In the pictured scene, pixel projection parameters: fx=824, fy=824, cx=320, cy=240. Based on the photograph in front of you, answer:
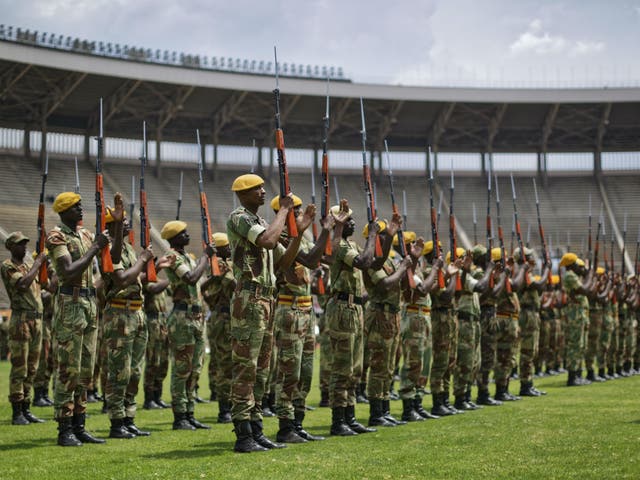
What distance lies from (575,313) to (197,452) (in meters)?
10.4

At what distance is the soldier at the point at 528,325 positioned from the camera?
1360cm

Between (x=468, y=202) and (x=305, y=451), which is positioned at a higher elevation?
(x=468, y=202)

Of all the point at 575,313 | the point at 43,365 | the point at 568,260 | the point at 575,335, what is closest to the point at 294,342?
the point at 43,365

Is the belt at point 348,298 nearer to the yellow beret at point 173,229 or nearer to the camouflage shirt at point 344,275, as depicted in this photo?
the camouflage shirt at point 344,275

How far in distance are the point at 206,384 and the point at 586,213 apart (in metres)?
30.1

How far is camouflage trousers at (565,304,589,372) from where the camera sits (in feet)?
51.2

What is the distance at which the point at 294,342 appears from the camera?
27.0ft

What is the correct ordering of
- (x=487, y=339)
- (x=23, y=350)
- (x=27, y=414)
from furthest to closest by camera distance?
(x=487, y=339), (x=23, y=350), (x=27, y=414)

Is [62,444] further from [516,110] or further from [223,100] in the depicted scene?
[516,110]

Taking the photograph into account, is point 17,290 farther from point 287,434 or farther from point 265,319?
point 265,319

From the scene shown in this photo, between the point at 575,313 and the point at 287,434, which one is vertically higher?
the point at 575,313

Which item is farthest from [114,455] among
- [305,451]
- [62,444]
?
[305,451]

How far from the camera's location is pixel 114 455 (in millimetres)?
7422

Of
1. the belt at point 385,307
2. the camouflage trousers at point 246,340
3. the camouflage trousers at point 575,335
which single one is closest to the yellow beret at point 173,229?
the belt at point 385,307
